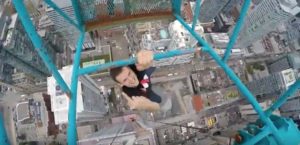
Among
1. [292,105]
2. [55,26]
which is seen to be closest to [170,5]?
[55,26]

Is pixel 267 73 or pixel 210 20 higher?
pixel 210 20

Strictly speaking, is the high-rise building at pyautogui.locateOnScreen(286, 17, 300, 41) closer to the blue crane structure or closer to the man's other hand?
the blue crane structure

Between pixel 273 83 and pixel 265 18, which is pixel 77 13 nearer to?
pixel 273 83

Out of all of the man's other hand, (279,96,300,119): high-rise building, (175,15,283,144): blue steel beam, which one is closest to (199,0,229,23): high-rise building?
(279,96,300,119): high-rise building

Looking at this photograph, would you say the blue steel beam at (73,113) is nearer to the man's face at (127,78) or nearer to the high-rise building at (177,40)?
the man's face at (127,78)

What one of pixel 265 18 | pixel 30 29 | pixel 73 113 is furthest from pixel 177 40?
pixel 30 29

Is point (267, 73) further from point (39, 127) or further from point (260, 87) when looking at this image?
point (39, 127)
